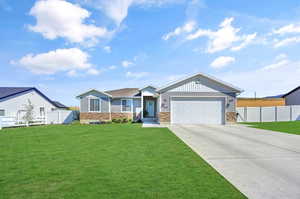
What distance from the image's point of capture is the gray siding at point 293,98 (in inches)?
979

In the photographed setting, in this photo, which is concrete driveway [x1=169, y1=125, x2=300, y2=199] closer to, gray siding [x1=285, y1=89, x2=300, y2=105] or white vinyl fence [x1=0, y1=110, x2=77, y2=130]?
white vinyl fence [x1=0, y1=110, x2=77, y2=130]

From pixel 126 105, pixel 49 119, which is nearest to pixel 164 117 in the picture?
pixel 126 105

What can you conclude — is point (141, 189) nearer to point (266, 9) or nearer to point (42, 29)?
point (266, 9)

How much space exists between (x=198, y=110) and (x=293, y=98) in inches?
810

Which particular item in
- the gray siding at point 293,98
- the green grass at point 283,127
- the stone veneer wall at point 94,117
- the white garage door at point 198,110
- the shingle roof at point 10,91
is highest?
the shingle roof at point 10,91

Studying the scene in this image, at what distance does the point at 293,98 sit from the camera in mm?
25797

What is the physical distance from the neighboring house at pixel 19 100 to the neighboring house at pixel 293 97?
34.9 m

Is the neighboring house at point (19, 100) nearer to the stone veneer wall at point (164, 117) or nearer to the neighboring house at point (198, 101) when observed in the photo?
the stone veneer wall at point (164, 117)

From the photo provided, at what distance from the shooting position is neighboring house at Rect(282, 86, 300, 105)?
982 inches

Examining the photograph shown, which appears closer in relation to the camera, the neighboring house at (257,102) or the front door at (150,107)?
the front door at (150,107)

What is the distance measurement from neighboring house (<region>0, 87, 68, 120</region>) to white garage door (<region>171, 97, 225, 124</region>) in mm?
16174

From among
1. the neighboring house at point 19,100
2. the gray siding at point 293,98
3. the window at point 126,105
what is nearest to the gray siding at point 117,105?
the window at point 126,105

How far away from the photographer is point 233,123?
15.0 metres

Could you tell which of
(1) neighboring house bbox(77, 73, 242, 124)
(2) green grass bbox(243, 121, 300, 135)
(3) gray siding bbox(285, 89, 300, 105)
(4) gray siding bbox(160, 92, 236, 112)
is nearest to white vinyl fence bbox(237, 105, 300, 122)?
(2) green grass bbox(243, 121, 300, 135)
